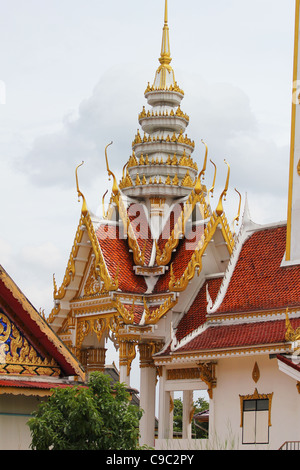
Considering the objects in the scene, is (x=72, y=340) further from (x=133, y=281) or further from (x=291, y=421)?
(x=291, y=421)

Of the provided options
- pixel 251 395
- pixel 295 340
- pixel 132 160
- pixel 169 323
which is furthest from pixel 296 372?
pixel 132 160

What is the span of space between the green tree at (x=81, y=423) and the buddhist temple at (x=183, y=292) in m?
6.17

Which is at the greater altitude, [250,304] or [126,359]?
[250,304]

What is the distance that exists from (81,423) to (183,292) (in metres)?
12.4

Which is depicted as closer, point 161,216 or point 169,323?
point 169,323

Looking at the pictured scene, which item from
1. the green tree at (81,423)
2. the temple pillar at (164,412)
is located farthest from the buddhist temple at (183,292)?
the green tree at (81,423)

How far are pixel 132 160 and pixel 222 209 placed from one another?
4.01 m

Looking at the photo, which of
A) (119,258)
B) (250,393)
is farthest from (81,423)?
(119,258)

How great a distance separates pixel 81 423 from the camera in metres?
12.4

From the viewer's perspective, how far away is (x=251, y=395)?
20234 millimetres

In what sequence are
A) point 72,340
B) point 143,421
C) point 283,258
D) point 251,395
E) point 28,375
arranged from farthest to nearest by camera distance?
point 72,340 → point 143,421 → point 283,258 → point 251,395 → point 28,375

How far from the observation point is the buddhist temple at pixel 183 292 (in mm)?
20078

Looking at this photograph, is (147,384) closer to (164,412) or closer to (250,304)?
(164,412)

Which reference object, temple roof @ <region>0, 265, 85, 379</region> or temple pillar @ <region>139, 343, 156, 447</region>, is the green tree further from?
temple pillar @ <region>139, 343, 156, 447</region>
